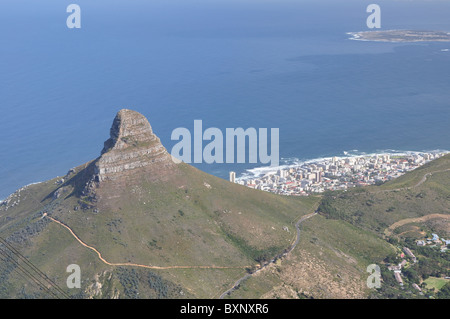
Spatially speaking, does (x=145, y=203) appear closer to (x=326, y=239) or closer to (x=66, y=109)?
(x=326, y=239)

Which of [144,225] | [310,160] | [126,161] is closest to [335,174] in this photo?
[310,160]

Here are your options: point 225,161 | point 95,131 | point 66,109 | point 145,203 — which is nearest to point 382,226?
point 145,203

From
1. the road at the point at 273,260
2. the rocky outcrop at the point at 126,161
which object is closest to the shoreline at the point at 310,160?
the road at the point at 273,260

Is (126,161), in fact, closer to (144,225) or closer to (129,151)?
(129,151)

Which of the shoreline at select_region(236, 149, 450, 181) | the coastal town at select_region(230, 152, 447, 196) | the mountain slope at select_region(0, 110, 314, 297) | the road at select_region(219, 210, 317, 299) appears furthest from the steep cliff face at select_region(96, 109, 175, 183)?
the shoreline at select_region(236, 149, 450, 181)

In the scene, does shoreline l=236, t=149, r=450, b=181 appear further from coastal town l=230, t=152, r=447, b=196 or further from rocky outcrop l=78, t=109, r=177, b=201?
rocky outcrop l=78, t=109, r=177, b=201

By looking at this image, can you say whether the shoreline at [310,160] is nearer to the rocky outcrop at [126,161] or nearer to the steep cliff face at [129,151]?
the rocky outcrop at [126,161]
